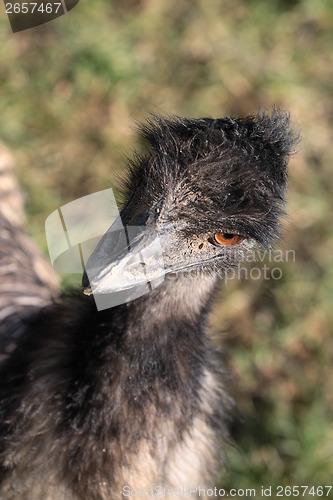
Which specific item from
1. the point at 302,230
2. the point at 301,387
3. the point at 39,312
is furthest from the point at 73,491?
the point at 302,230

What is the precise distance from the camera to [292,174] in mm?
4160

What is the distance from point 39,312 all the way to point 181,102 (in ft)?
7.57

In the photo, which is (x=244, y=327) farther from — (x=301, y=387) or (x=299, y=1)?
(x=299, y=1)

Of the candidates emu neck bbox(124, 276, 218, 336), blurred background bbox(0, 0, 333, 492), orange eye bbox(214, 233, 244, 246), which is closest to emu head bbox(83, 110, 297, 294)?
orange eye bbox(214, 233, 244, 246)

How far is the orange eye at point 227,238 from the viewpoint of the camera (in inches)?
77.3

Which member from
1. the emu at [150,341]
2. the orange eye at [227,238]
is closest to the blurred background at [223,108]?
the emu at [150,341]

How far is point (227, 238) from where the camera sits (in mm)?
1982

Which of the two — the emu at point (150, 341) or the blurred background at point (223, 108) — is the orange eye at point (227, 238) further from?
the blurred background at point (223, 108)

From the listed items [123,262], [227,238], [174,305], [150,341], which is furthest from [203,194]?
[150,341]

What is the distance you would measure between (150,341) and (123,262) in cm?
44

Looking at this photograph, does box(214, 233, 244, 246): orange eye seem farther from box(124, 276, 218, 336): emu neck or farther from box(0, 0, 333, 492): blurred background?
box(0, 0, 333, 492): blurred background

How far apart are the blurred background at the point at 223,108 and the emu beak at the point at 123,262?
172cm

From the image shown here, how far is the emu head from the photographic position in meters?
1.84

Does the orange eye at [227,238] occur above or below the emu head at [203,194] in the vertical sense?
below
